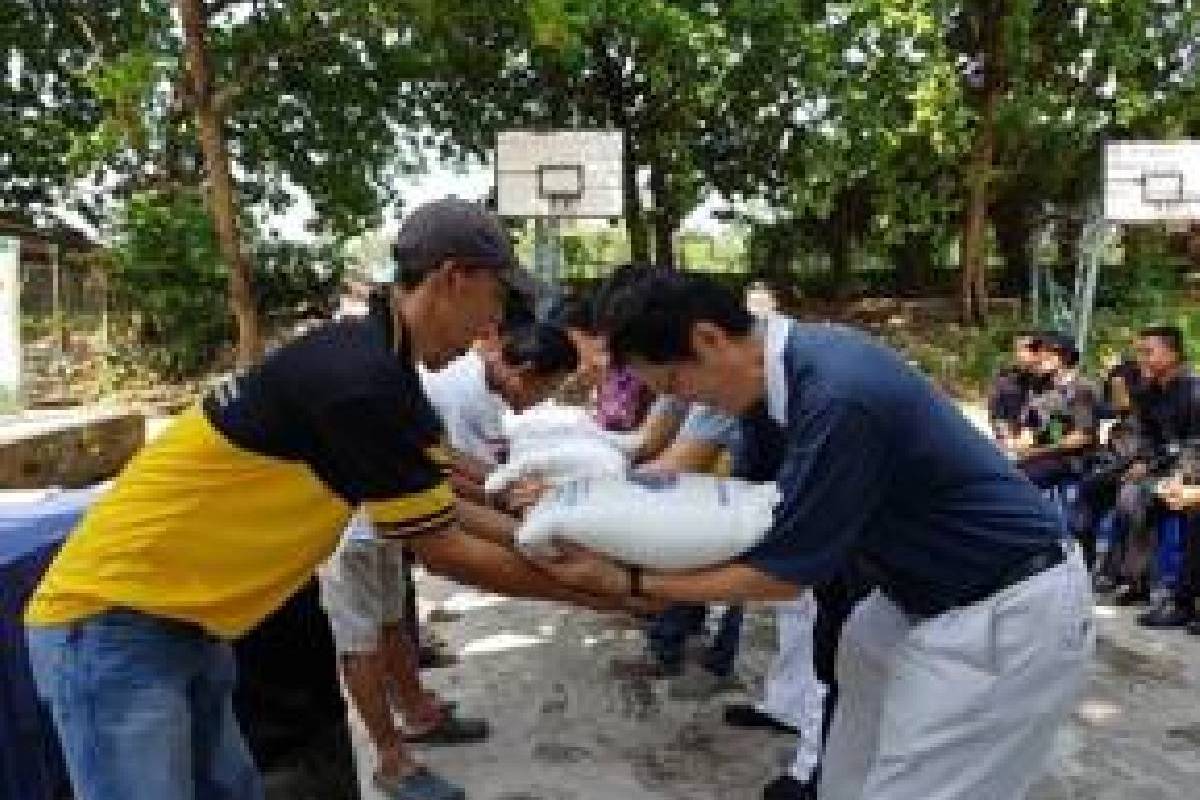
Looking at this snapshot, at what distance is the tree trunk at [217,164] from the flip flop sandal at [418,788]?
39.9ft

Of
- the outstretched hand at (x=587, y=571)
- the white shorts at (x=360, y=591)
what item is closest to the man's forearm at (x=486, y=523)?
the outstretched hand at (x=587, y=571)

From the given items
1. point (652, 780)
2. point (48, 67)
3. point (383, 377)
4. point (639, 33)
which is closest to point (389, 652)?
point (652, 780)

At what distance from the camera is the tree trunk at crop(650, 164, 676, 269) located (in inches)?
786

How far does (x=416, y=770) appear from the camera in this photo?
4477 mm

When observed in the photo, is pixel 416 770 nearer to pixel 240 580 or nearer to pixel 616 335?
pixel 240 580

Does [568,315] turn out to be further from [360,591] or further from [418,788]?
[418,788]

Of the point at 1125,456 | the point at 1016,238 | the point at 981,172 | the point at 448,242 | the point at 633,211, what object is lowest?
the point at 1125,456

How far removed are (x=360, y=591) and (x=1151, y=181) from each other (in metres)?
13.4

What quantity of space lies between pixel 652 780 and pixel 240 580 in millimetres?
2424

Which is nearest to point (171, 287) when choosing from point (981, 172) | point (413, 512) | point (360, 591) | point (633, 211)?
point (633, 211)

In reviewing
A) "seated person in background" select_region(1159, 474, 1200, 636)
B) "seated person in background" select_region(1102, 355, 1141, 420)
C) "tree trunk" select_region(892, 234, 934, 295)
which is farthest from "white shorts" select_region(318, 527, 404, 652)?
"tree trunk" select_region(892, 234, 934, 295)

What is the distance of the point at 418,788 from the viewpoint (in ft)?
14.5

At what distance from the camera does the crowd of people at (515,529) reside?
93.0 inches

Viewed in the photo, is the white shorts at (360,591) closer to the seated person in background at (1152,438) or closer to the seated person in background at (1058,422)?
the seated person in background at (1152,438)
